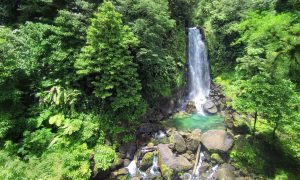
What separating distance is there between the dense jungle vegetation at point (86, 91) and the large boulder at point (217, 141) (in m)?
0.75

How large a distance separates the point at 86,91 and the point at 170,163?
6986 millimetres

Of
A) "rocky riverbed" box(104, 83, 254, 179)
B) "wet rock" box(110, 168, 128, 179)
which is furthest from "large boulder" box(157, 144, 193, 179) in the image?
"wet rock" box(110, 168, 128, 179)

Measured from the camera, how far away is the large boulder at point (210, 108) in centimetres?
1935

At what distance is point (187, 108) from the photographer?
19750 millimetres

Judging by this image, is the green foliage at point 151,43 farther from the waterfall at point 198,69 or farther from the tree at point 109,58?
the waterfall at point 198,69

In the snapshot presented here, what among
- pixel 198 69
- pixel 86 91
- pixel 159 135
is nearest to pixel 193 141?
pixel 159 135

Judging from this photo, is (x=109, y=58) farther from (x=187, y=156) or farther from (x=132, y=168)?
(x=187, y=156)

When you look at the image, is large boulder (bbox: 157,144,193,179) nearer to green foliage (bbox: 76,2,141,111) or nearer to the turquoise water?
the turquoise water

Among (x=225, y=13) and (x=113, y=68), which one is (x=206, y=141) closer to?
(x=113, y=68)

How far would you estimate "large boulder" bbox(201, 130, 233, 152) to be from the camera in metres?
13.0

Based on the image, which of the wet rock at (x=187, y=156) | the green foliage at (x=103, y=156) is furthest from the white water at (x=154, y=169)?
the green foliage at (x=103, y=156)

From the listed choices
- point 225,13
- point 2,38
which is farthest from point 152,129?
point 225,13

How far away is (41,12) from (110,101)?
300 inches

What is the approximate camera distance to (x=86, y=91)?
13.8 meters
